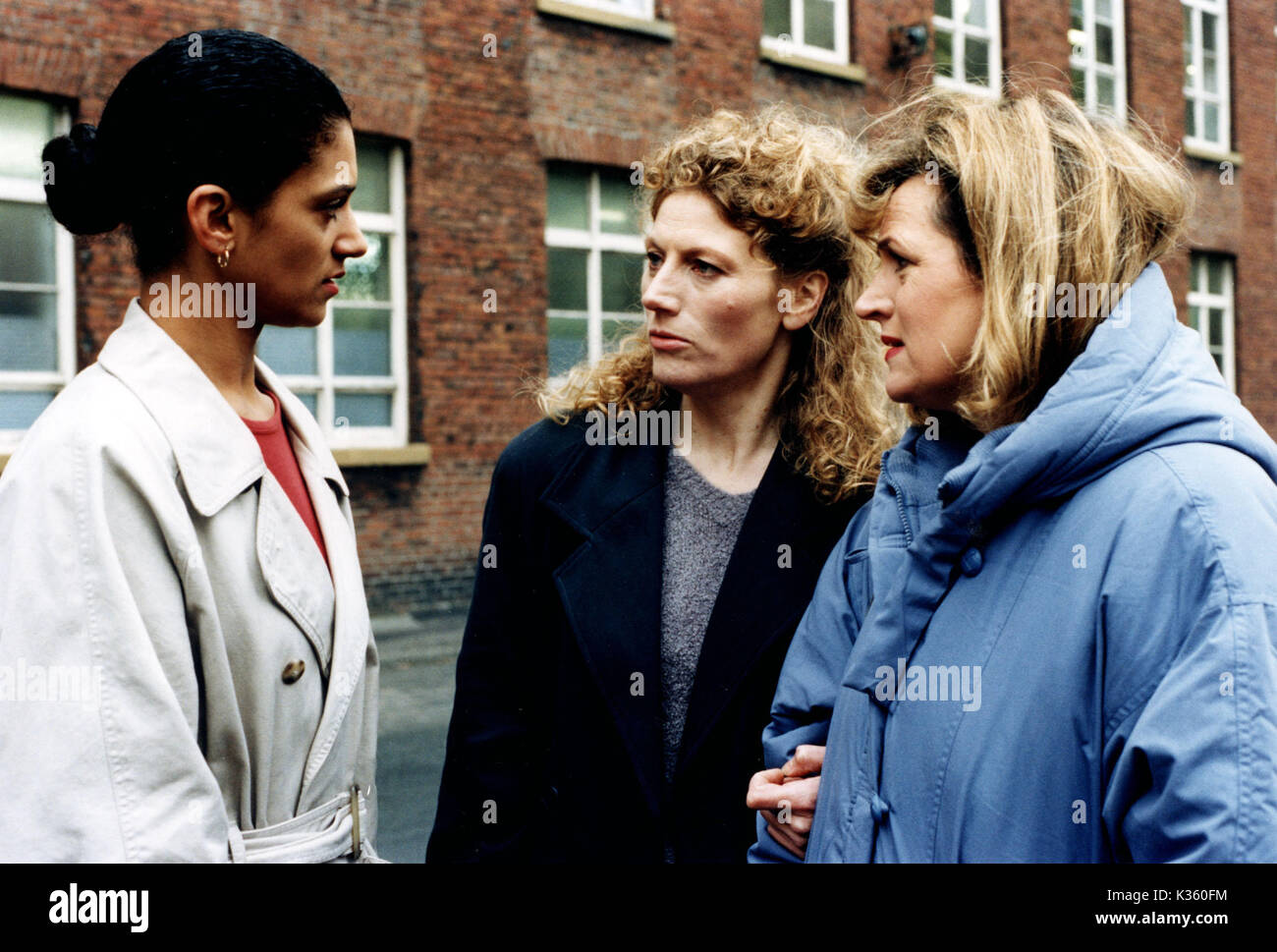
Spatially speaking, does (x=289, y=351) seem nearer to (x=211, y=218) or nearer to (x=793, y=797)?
(x=211, y=218)

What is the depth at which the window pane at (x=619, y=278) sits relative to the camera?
1114 centimetres

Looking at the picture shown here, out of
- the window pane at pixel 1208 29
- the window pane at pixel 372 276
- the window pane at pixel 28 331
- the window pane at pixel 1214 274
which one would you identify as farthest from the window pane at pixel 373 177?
the window pane at pixel 1208 29

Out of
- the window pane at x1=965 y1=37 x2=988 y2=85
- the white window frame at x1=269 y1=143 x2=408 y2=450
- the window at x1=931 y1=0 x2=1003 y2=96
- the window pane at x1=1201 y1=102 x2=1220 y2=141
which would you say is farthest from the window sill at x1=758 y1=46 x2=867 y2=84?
the window pane at x1=1201 y1=102 x2=1220 y2=141

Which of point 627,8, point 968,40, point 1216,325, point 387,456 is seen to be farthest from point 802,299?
point 1216,325

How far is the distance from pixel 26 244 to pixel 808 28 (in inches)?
316

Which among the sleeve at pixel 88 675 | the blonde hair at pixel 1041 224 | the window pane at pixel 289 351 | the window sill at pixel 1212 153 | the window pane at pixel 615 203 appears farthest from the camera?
the window sill at pixel 1212 153

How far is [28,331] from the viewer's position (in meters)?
8.27

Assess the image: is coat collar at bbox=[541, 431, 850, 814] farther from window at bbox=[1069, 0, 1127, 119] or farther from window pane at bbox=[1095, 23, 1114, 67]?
window pane at bbox=[1095, 23, 1114, 67]

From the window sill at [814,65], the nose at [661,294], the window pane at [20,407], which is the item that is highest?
the window sill at [814,65]

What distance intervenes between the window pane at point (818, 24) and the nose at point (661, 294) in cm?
1121

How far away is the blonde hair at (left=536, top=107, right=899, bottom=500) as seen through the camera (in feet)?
7.52

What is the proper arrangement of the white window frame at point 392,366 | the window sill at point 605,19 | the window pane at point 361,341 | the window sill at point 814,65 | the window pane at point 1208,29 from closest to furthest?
the white window frame at point 392,366, the window pane at point 361,341, the window sill at point 605,19, the window sill at point 814,65, the window pane at point 1208,29

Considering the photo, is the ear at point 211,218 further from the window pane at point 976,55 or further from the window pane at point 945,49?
the window pane at point 976,55
